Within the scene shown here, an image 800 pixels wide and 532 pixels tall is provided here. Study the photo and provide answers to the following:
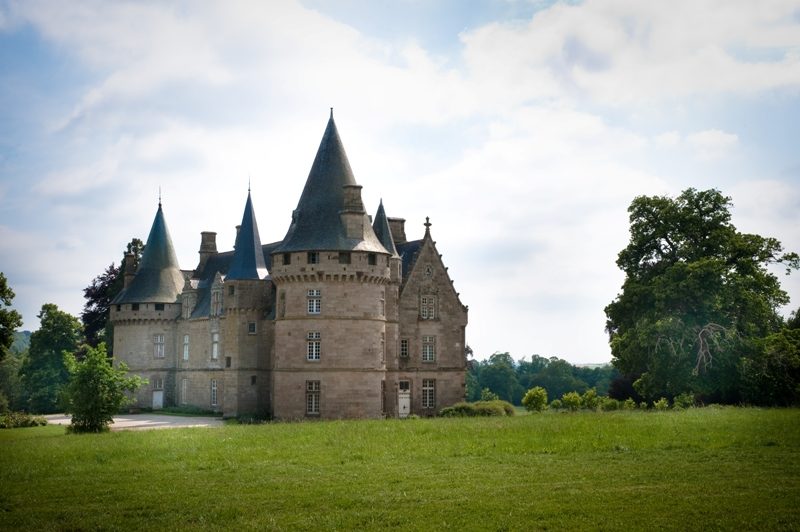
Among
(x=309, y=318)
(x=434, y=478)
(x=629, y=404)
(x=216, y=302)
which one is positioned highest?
(x=216, y=302)

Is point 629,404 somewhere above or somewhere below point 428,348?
below

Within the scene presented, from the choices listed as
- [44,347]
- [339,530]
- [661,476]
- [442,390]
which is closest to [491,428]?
[661,476]

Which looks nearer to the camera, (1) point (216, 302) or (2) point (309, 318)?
(2) point (309, 318)

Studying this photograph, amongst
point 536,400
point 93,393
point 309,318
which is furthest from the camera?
point 536,400

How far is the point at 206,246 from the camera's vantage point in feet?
191

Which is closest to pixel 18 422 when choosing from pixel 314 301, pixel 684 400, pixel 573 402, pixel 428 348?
pixel 314 301

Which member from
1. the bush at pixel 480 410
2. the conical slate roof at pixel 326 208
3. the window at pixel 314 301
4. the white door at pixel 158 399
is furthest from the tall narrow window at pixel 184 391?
the bush at pixel 480 410

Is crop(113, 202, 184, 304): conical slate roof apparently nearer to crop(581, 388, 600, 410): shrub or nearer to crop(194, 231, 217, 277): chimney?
crop(194, 231, 217, 277): chimney

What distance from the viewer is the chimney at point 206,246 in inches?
2269

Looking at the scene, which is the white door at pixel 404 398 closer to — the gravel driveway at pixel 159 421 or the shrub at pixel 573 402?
the shrub at pixel 573 402

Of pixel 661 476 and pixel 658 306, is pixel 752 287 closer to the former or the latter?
pixel 658 306

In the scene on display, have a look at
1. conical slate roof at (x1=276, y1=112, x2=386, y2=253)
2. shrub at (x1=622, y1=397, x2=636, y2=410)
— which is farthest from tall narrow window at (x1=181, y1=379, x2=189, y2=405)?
shrub at (x1=622, y1=397, x2=636, y2=410)

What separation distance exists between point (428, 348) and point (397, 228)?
782 centimetres

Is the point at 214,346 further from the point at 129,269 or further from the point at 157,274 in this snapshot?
the point at 129,269
